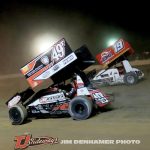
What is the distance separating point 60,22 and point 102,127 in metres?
31.7

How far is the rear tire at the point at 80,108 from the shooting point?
11.3 m

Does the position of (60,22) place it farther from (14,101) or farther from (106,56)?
(14,101)

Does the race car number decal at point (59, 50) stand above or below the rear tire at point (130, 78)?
above

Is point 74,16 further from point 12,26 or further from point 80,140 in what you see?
point 80,140

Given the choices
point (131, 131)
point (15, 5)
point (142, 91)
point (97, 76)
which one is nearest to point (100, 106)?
point (131, 131)

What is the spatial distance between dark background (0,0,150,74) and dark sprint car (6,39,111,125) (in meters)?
24.8

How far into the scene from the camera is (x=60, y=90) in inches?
480

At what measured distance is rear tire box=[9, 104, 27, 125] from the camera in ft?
39.7

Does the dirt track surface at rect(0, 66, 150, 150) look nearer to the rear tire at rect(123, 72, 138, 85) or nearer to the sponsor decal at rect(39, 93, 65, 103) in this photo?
the sponsor decal at rect(39, 93, 65, 103)

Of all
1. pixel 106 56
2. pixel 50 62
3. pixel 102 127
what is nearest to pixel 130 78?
pixel 106 56

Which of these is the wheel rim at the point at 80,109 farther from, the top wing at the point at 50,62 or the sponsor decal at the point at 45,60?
the sponsor decal at the point at 45,60

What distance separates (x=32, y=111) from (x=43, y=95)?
64cm

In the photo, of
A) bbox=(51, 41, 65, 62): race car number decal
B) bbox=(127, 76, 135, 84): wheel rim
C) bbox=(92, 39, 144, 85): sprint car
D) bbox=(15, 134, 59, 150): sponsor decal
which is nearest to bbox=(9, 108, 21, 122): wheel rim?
bbox=(51, 41, 65, 62): race car number decal
